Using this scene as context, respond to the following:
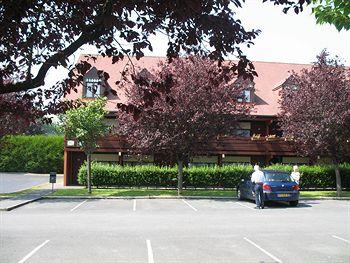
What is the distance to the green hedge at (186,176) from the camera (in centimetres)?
2894

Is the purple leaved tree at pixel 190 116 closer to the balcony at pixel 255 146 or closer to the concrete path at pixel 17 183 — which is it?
the balcony at pixel 255 146

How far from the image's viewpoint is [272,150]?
32625mm

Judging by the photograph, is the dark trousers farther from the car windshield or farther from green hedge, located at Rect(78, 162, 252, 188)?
green hedge, located at Rect(78, 162, 252, 188)

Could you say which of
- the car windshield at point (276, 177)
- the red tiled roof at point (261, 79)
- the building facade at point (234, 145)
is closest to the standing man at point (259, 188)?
the car windshield at point (276, 177)

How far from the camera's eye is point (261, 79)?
1551 inches

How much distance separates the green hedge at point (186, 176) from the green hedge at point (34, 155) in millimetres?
18606

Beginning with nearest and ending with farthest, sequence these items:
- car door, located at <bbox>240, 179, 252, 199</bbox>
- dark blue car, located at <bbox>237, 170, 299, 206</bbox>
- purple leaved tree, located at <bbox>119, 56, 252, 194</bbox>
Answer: dark blue car, located at <bbox>237, 170, 299, 206</bbox>
car door, located at <bbox>240, 179, 252, 199</bbox>
purple leaved tree, located at <bbox>119, 56, 252, 194</bbox>

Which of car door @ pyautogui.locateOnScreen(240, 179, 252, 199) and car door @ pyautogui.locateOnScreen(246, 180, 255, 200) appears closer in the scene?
car door @ pyautogui.locateOnScreen(246, 180, 255, 200)

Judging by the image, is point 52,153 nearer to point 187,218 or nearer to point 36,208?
point 36,208

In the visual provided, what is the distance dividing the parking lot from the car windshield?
72.9 inches

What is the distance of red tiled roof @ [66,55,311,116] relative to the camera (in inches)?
1359

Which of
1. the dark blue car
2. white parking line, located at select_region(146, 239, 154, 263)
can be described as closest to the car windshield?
the dark blue car

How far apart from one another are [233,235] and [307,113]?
15519mm

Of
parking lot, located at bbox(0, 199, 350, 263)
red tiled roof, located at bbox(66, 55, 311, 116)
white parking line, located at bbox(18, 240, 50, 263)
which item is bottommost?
white parking line, located at bbox(18, 240, 50, 263)
